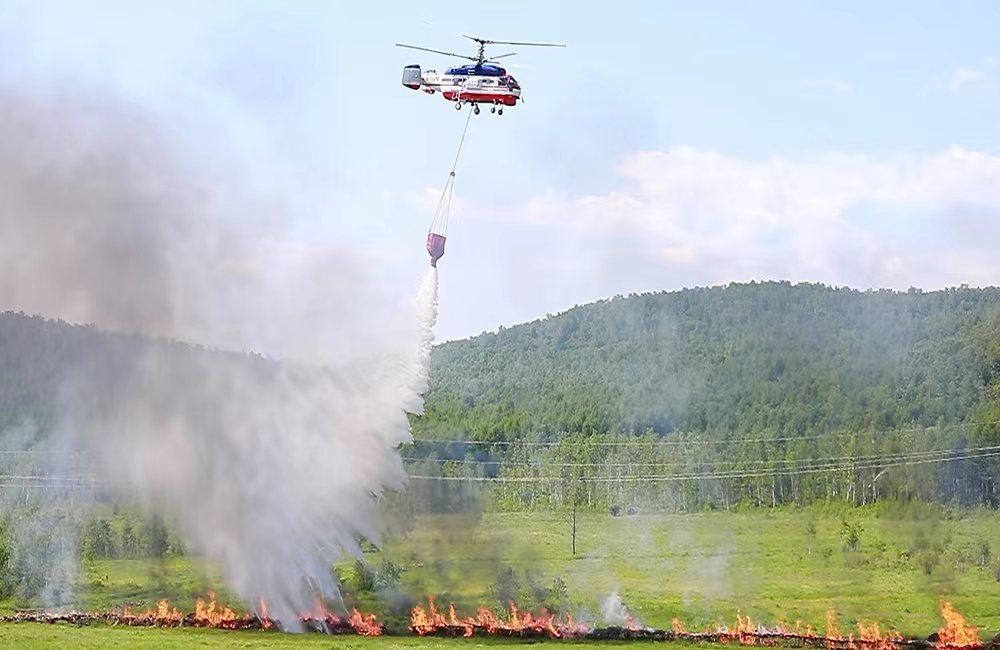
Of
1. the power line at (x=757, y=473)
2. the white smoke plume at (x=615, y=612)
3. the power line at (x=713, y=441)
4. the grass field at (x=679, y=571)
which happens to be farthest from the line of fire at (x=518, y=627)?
the power line at (x=713, y=441)

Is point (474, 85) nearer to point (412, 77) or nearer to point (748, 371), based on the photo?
point (412, 77)

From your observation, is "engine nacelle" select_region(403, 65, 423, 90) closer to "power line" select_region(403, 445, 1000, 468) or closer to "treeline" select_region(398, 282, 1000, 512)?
"treeline" select_region(398, 282, 1000, 512)

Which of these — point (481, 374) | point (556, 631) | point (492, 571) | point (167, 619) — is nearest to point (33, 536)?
point (167, 619)

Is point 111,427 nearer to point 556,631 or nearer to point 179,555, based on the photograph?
point 179,555

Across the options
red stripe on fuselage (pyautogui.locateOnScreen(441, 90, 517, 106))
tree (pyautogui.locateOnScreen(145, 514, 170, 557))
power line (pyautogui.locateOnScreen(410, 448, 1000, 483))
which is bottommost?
tree (pyautogui.locateOnScreen(145, 514, 170, 557))

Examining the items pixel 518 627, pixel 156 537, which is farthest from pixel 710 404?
pixel 156 537

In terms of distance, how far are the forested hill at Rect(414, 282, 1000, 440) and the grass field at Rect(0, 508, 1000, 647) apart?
20.1 meters

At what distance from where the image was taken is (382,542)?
3324 inches

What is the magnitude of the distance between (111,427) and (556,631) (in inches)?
1504

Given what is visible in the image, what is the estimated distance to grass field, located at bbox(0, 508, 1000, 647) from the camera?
84750 millimetres

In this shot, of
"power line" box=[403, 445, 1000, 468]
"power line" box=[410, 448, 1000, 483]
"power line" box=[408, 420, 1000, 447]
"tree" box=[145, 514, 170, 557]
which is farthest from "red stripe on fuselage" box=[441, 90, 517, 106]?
"power line" box=[408, 420, 1000, 447]

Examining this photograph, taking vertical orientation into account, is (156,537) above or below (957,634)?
Answer: above

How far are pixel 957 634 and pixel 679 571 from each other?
90.7 feet

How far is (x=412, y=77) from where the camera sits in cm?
7706
